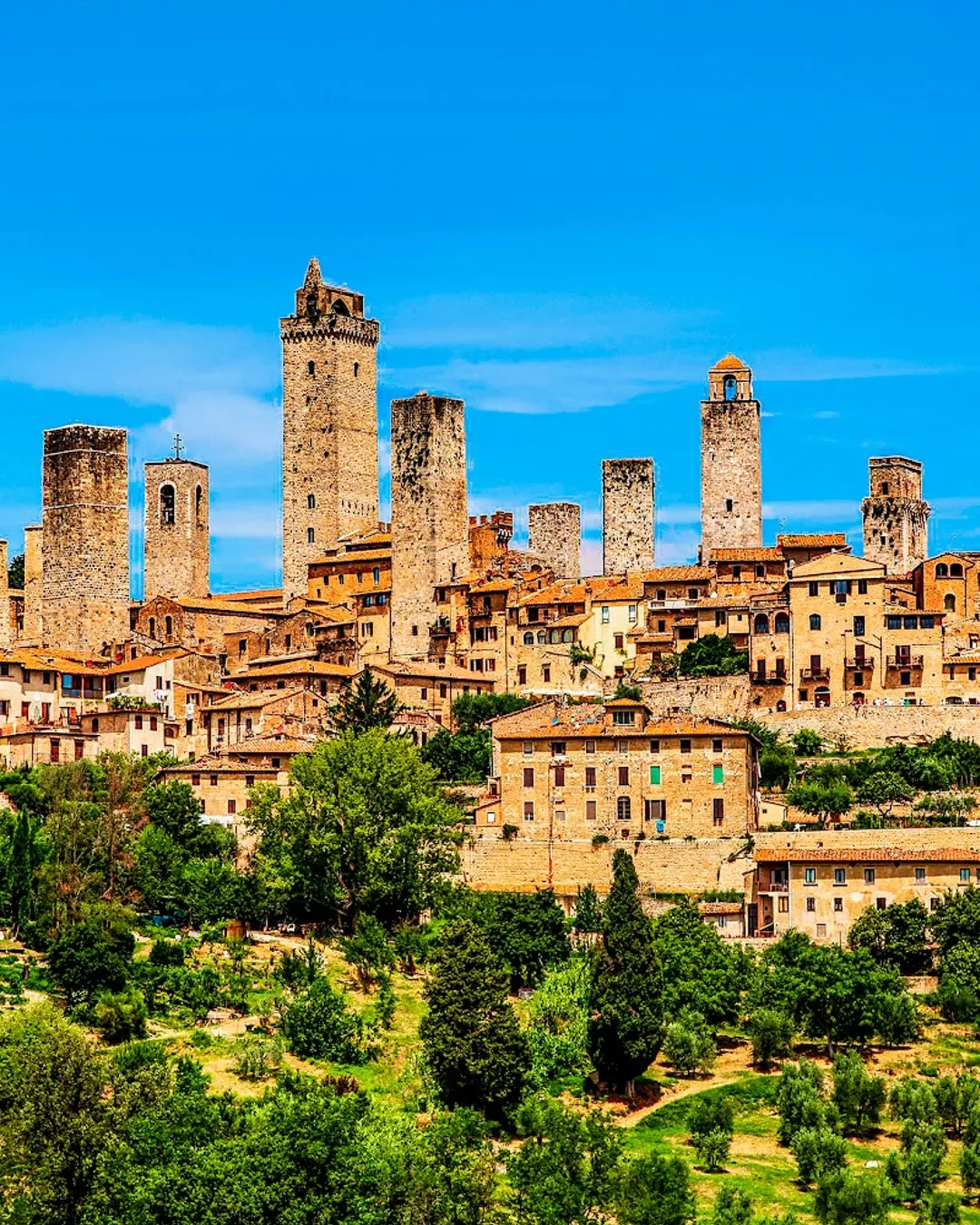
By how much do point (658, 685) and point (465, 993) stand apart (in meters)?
24.9

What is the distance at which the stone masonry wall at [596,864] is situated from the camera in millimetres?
64688

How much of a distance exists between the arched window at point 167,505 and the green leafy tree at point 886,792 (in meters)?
38.1

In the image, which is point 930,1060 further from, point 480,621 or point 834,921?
point 480,621

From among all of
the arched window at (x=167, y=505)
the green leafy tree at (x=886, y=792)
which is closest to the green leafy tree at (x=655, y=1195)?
the green leafy tree at (x=886, y=792)

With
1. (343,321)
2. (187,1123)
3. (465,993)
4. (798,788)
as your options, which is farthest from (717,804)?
(343,321)

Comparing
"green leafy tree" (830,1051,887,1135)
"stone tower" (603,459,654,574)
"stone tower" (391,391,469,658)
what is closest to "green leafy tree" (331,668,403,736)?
"stone tower" (391,391,469,658)

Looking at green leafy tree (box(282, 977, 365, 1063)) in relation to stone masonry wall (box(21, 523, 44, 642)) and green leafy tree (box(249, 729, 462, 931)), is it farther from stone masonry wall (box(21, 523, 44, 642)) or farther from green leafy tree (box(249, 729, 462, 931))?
stone masonry wall (box(21, 523, 44, 642))

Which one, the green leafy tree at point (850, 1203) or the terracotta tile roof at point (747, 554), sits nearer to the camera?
the green leafy tree at point (850, 1203)

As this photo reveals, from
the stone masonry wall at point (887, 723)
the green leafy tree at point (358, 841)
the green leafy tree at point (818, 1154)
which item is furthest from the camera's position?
the stone masonry wall at point (887, 723)

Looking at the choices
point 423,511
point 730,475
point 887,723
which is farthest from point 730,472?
point 887,723

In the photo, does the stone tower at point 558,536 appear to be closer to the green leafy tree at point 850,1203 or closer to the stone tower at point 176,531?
the stone tower at point 176,531

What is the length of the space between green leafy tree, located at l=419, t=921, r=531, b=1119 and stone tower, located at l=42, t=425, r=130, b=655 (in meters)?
36.4

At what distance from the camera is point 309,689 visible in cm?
8019

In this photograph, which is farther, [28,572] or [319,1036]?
[28,572]
